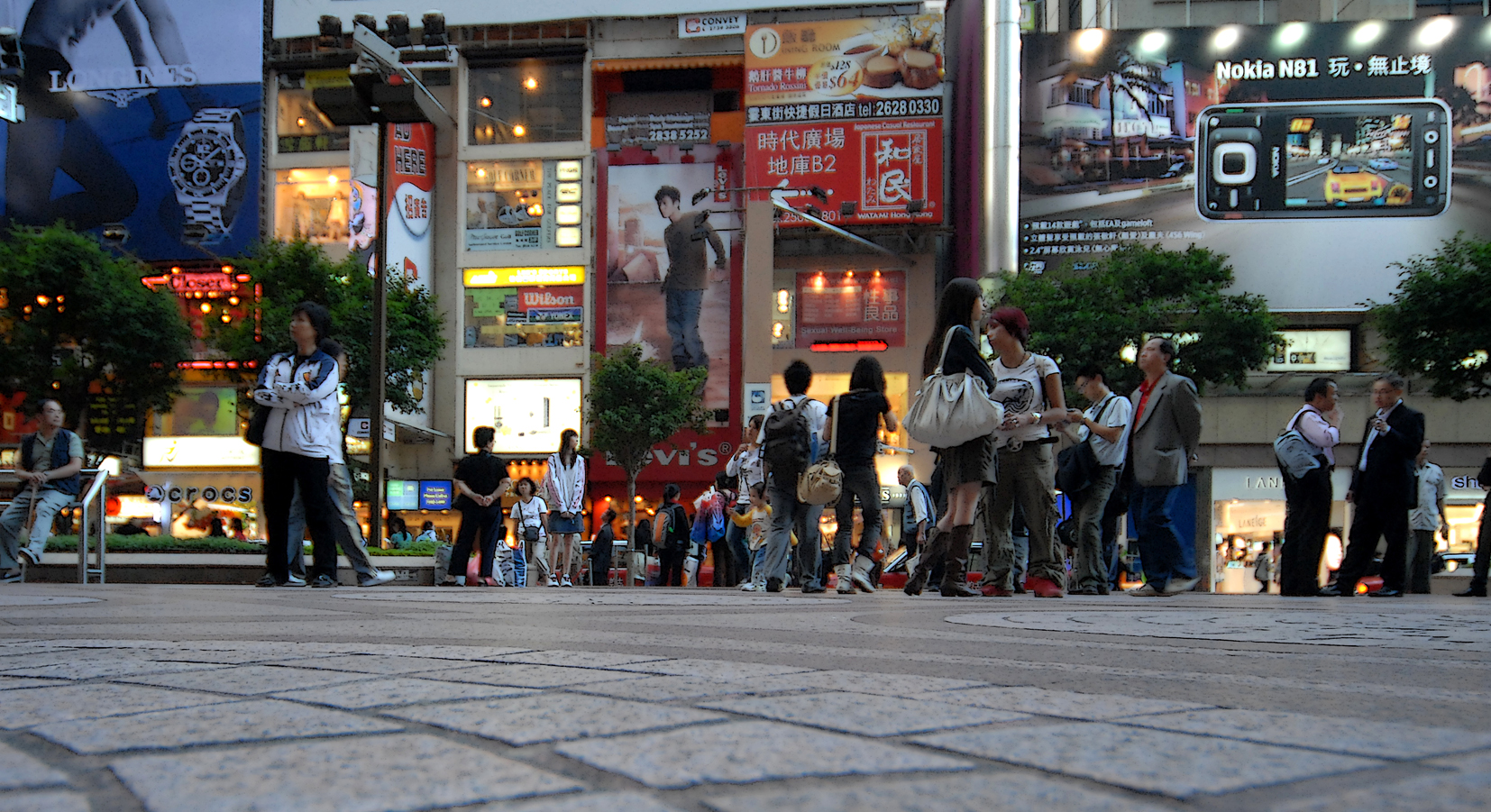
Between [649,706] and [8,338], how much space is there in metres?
32.1

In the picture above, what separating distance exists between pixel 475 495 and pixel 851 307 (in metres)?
23.5

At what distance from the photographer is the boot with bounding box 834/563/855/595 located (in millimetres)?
8477

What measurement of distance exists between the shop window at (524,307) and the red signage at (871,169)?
6581 millimetres

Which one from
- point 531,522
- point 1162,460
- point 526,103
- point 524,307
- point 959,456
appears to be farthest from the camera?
point 526,103

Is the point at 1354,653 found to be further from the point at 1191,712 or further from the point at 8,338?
the point at 8,338

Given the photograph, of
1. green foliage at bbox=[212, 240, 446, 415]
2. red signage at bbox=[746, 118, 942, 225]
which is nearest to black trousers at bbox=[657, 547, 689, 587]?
green foliage at bbox=[212, 240, 446, 415]

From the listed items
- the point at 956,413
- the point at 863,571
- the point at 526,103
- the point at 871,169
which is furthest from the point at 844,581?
the point at 526,103

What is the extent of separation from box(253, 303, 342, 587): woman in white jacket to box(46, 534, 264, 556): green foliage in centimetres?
513

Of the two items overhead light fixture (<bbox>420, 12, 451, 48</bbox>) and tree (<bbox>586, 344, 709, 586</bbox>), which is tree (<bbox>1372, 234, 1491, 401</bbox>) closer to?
tree (<bbox>586, 344, 709, 586</bbox>)

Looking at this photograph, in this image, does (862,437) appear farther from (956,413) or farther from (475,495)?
(475,495)

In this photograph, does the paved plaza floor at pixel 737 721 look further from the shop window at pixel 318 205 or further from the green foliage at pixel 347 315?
the shop window at pixel 318 205

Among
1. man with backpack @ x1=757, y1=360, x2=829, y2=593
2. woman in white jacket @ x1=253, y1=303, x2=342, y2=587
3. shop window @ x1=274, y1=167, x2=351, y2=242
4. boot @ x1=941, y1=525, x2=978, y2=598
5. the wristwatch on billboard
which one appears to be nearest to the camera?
boot @ x1=941, y1=525, x2=978, y2=598

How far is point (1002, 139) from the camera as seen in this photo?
3083 cm

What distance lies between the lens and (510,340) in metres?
35.3
